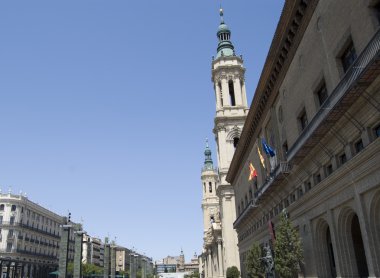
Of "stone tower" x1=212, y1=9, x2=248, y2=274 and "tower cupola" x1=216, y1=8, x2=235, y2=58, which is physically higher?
"tower cupola" x1=216, y1=8, x2=235, y2=58

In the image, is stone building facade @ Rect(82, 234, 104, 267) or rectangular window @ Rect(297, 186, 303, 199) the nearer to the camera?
rectangular window @ Rect(297, 186, 303, 199)

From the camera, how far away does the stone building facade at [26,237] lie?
79500 mm

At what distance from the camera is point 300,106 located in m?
28.5

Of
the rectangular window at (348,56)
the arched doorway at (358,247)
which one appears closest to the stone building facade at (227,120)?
the arched doorway at (358,247)

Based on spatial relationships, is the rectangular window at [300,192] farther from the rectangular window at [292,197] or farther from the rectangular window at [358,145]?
the rectangular window at [358,145]

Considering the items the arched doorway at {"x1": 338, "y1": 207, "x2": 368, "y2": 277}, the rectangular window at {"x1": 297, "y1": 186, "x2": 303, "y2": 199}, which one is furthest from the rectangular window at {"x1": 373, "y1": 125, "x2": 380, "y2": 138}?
the rectangular window at {"x1": 297, "y1": 186, "x2": 303, "y2": 199}

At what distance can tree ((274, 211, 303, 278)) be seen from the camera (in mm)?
27172

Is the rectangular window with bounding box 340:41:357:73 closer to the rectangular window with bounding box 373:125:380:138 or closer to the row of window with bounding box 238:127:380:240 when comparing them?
the rectangular window with bounding box 373:125:380:138

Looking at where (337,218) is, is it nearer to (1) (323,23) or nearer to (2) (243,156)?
(1) (323,23)

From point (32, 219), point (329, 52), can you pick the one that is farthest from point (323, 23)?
point (32, 219)

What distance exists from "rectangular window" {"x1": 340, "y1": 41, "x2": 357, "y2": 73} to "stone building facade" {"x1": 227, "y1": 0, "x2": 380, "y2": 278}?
53 millimetres

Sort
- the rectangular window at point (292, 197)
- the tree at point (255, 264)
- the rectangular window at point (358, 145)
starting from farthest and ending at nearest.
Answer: the tree at point (255, 264) → the rectangular window at point (292, 197) → the rectangular window at point (358, 145)

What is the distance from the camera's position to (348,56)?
851 inches

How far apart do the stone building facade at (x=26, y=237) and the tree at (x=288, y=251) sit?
5529 centimetres
